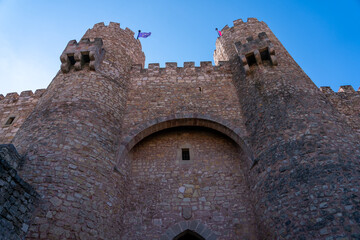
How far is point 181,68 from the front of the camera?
1064cm

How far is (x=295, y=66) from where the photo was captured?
927cm

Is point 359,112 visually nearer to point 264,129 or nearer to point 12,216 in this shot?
point 264,129

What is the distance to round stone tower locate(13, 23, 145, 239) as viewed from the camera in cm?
559

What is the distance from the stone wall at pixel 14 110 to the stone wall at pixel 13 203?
6336mm

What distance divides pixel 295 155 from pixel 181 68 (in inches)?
236

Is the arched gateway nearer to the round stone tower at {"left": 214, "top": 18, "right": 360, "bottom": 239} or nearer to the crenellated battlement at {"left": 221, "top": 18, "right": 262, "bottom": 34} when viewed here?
the round stone tower at {"left": 214, "top": 18, "right": 360, "bottom": 239}

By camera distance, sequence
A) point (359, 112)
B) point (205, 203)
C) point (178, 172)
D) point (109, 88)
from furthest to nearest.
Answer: point (359, 112) < point (109, 88) < point (178, 172) < point (205, 203)

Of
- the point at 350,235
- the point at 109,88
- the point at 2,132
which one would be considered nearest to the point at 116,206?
the point at 109,88

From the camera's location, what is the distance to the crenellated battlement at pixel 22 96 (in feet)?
37.8

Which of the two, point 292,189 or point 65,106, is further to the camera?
point 65,106

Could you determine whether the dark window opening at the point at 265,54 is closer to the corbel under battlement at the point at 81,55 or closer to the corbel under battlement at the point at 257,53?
the corbel under battlement at the point at 257,53

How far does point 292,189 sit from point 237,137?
2.55 meters

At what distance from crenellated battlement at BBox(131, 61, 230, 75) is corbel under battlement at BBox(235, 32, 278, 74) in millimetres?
1138

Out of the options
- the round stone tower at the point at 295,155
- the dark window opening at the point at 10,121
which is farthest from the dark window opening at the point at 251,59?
the dark window opening at the point at 10,121
